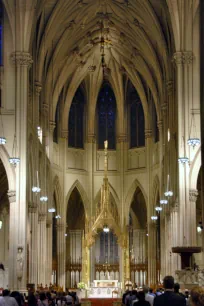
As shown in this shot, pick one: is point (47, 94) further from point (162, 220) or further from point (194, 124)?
point (194, 124)

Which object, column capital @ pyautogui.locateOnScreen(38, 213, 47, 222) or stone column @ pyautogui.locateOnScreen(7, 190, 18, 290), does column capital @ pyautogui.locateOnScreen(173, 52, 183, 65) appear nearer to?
stone column @ pyautogui.locateOnScreen(7, 190, 18, 290)

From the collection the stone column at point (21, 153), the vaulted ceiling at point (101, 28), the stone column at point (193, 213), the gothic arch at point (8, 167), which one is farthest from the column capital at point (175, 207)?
the gothic arch at point (8, 167)

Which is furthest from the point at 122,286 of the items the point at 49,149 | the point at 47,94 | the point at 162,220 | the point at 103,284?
the point at 47,94

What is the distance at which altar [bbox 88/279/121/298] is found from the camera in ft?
150

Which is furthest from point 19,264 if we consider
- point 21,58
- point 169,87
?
point 169,87

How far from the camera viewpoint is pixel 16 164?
34938 mm

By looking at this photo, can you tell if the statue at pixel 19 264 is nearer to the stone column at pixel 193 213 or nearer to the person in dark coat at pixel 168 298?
the stone column at pixel 193 213

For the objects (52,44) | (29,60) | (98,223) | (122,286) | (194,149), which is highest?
(52,44)

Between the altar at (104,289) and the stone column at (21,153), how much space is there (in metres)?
12.5

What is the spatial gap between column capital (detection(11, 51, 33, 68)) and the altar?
17.3 metres

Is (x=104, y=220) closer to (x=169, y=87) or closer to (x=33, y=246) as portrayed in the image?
(x=33, y=246)

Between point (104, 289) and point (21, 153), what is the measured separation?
48.9 feet

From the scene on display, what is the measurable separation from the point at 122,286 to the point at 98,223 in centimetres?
475

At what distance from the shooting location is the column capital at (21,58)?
35906 mm
